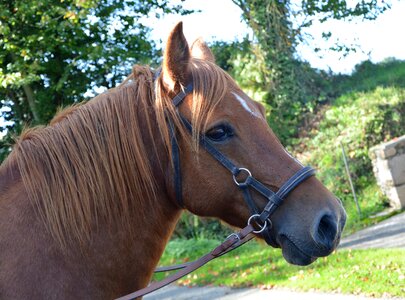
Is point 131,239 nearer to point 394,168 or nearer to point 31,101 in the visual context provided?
point 394,168

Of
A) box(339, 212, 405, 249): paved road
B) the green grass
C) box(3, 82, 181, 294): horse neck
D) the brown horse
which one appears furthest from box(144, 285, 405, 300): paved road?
box(3, 82, 181, 294): horse neck

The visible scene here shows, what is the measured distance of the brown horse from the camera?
8.45 feet

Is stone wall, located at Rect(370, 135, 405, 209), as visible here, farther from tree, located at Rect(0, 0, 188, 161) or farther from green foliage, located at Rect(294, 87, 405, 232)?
tree, located at Rect(0, 0, 188, 161)

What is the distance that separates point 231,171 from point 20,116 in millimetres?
10694

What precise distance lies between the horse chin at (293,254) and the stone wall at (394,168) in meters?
9.28

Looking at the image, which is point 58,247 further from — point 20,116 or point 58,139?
point 20,116

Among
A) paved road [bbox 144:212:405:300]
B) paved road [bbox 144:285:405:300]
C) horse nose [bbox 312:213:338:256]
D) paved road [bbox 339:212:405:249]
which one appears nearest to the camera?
horse nose [bbox 312:213:338:256]

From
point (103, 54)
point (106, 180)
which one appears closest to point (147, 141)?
point (106, 180)

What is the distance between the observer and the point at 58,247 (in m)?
2.58

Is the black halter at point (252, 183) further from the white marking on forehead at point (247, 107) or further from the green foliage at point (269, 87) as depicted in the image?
the green foliage at point (269, 87)

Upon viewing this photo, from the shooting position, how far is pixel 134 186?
9.18ft

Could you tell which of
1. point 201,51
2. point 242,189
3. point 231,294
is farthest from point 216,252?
point 231,294

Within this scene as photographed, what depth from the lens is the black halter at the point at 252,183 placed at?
105 inches

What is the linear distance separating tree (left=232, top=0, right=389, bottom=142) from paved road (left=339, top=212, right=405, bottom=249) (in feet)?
21.4
